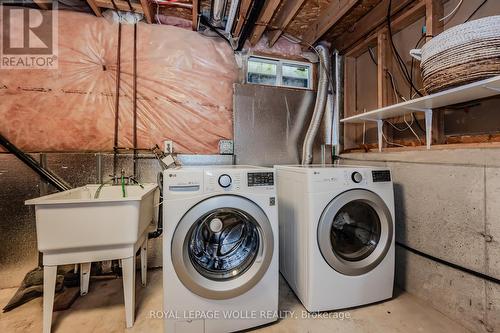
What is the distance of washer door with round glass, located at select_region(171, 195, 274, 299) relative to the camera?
122 centimetres

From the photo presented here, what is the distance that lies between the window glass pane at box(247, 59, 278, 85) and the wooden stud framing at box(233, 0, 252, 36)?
330mm

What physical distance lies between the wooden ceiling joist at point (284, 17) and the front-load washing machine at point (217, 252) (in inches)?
56.4

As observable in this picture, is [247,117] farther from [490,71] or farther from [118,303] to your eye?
[118,303]

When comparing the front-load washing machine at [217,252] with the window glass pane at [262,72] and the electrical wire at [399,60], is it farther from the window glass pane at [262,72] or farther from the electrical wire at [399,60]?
the electrical wire at [399,60]

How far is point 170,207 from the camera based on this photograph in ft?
3.94

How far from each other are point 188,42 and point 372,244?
2.35 meters

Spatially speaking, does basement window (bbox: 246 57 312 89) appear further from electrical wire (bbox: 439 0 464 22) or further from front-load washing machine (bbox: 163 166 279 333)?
front-load washing machine (bbox: 163 166 279 333)

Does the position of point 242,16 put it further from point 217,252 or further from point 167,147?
point 217,252

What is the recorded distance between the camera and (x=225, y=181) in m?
1.27

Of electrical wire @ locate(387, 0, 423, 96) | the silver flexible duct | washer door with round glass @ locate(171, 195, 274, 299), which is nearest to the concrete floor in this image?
washer door with round glass @ locate(171, 195, 274, 299)

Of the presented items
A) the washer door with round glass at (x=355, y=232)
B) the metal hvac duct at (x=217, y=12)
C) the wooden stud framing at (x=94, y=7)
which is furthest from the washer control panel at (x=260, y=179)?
the wooden stud framing at (x=94, y=7)

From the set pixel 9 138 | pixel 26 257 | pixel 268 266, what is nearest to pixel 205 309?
pixel 268 266

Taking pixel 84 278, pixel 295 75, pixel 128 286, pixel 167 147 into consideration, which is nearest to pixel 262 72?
pixel 295 75

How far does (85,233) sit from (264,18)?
208cm
